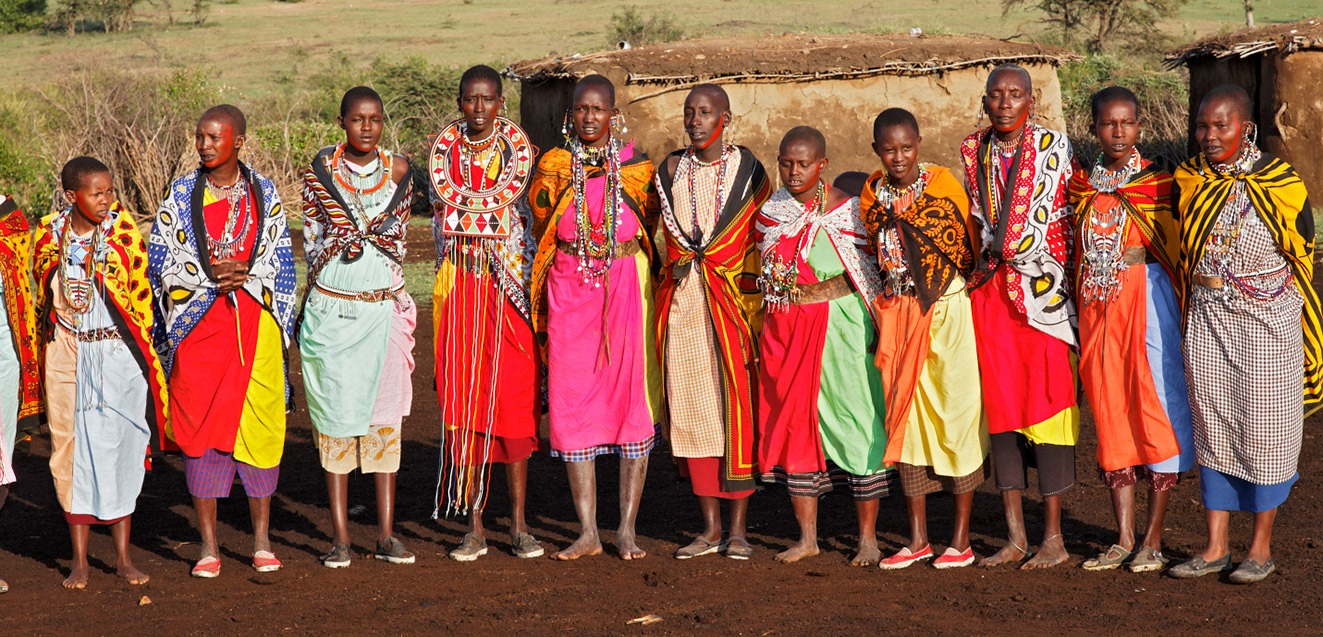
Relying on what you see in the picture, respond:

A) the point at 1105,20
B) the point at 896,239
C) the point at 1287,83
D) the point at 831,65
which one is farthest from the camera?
the point at 1105,20

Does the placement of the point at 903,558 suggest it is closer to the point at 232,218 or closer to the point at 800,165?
the point at 800,165

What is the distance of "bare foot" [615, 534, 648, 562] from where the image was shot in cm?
565

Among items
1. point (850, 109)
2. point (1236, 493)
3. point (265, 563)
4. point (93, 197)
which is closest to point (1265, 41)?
point (850, 109)

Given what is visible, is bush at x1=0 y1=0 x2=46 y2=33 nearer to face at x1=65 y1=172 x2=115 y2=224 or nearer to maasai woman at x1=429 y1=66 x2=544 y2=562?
face at x1=65 y1=172 x2=115 y2=224

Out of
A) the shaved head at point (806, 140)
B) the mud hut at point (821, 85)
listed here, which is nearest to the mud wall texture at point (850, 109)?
the mud hut at point (821, 85)

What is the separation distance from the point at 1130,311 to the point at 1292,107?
9.86m

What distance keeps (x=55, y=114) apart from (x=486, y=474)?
14102 millimetres

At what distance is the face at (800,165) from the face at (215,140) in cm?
213

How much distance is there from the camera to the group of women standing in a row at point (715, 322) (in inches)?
201

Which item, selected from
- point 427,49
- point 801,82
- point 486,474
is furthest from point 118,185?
point 427,49

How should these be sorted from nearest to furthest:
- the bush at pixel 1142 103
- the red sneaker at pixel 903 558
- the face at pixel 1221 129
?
the face at pixel 1221 129
the red sneaker at pixel 903 558
the bush at pixel 1142 103

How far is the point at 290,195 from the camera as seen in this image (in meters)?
16.8

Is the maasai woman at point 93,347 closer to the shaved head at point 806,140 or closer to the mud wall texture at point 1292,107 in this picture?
the shaved head at point 806,140

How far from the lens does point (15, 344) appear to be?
5457 millimetres
